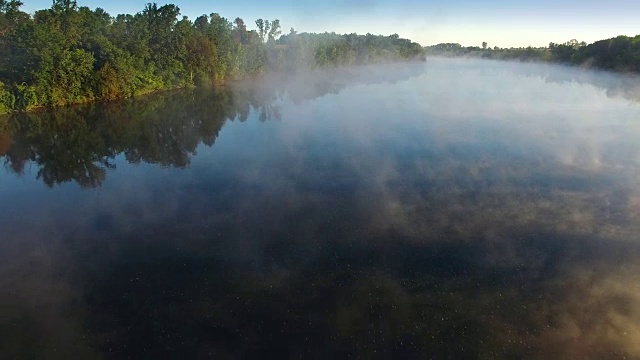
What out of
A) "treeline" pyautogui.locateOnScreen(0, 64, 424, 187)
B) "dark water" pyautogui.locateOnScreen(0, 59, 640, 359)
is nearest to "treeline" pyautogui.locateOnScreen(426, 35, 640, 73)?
"dark water" pyautogui.locateOnScreen(0, 59, 640, 359)

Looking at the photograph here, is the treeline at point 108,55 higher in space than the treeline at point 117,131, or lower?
higher

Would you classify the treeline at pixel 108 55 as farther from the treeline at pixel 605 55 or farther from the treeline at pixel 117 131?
the treeline at pixel 605 55

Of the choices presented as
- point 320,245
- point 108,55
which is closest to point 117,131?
point 108,55

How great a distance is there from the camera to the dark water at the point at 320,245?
938 cm

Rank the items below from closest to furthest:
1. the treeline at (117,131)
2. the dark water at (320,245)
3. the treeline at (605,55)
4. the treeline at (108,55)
Result: the dark water at (320,245), the treeline at (117,131), the treeline at (108,55), the treeline at (605,55)

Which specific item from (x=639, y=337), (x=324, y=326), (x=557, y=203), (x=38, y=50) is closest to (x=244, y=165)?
(x=324, y=326)

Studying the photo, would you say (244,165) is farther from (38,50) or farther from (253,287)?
(38,50)

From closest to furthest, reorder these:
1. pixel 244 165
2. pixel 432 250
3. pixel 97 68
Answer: pixel 432 250, pixel 244 165, pixel 97 68

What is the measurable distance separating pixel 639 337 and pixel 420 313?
16.6 ft

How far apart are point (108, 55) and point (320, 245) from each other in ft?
131

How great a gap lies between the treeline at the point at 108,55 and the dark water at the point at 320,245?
33.8 ft

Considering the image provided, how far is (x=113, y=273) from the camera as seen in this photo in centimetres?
1170

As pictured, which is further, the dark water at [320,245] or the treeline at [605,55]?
the treeline at [605,55]

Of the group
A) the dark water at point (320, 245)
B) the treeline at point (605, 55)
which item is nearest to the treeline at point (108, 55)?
the dark water at point (320, 245)
